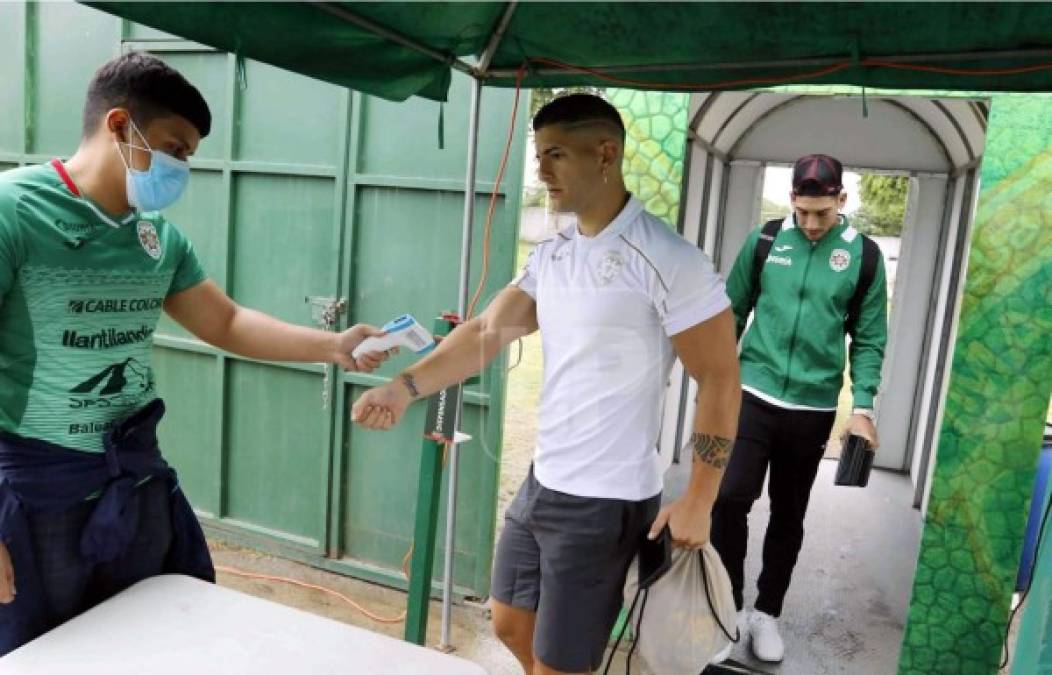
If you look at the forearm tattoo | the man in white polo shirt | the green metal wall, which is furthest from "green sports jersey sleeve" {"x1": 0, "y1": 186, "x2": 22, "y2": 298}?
the green metal wall

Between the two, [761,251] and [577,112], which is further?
[761,251]

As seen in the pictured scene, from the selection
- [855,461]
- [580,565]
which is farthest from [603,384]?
[855,461]

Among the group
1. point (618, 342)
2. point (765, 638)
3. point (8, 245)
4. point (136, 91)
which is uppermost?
point (136, 91)

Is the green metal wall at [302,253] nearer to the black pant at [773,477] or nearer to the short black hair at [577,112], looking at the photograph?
the black pant at [773,477]

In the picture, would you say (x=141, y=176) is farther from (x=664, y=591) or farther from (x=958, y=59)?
(x=958, y=59)

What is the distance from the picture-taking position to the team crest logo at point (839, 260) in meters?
2.92

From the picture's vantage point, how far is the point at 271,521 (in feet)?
13.3

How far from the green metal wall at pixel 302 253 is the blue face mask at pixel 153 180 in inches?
65.2

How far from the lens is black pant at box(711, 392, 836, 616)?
2.99 m

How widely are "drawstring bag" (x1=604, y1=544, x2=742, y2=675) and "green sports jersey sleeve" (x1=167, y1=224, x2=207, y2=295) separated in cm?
141

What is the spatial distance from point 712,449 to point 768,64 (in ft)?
3.49

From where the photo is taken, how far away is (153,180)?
5.88 ft

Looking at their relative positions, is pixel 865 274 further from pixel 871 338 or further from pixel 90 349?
pixel 90 349

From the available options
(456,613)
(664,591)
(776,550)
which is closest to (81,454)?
(664,591)
